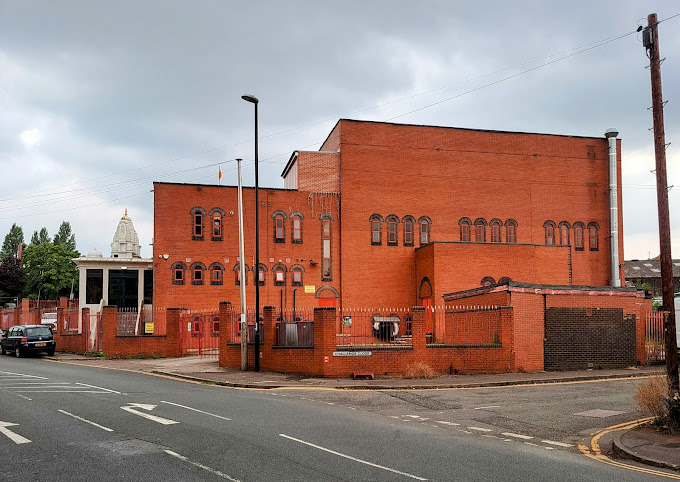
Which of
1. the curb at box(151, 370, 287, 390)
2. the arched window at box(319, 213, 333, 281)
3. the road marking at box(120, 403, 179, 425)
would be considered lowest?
the curb at box(151, 370, 287, 390)

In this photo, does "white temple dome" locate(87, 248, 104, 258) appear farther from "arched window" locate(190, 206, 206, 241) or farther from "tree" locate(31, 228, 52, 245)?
"tree" locate(31, 228, 52, 245)

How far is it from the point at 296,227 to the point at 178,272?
8697 millimetres

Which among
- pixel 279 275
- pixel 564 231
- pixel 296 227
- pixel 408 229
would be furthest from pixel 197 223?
pixel 564 231

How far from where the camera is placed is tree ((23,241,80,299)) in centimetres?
8850

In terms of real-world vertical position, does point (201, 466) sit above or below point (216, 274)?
below

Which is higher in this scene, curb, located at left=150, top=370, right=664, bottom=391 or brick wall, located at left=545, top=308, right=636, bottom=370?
brick wall, located at left=545, top=308, right=636, bottom=370

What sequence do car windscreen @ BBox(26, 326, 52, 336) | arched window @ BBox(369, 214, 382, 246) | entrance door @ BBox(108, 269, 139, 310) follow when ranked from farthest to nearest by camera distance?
1. entrance door @ BBox(108, 269, 139, 310)
2. arched window @ BBox(369, 214, 382, 246)
3. car windscreen @ BBox(26, 326, 52, 336)

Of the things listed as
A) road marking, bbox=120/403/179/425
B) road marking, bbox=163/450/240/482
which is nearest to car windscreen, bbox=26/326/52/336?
road marking, bbox=120/403/179/425

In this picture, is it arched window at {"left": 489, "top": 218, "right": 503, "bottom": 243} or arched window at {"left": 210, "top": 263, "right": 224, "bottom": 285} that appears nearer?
arched window at {"left": 210, "top": 263, "right": 224, "bottom": 285}

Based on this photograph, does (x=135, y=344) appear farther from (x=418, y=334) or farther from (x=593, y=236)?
(x=593, y=236)

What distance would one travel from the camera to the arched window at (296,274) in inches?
1773

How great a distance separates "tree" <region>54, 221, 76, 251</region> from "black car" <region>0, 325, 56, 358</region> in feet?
243

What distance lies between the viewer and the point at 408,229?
4684cm

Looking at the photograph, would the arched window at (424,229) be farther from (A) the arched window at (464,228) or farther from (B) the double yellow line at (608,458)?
(B) the double yellow line at (608,458)
